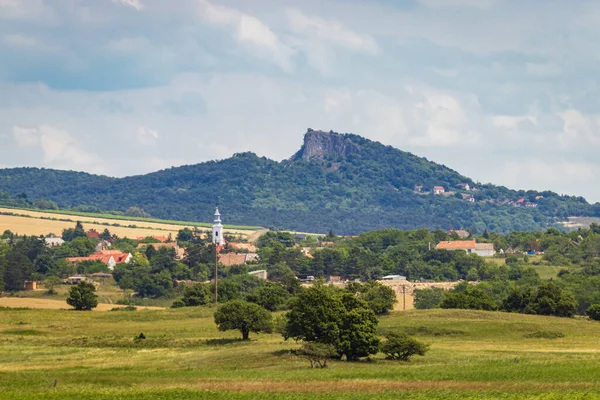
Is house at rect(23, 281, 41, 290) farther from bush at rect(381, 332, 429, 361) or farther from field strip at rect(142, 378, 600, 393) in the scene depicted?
field strip at rect(142, 378, 600, 393)

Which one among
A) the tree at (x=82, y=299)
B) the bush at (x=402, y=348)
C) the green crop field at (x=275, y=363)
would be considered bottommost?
the green crop field at (x=275, y=363)

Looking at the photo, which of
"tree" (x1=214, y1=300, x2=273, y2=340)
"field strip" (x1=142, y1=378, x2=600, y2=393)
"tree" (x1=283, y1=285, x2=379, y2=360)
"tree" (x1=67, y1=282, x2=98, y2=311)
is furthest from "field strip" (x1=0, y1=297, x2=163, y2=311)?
"field strip" (x1=142, y1=378, x2=600, y2=393)

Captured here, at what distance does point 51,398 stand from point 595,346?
54.9m

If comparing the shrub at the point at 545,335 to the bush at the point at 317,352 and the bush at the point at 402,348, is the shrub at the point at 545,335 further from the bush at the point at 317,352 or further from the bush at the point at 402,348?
the bush at the point at 317,352

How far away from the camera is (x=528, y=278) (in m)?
190

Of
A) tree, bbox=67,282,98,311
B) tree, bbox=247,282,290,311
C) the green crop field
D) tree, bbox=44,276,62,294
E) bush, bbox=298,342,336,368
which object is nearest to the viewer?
the green crop field

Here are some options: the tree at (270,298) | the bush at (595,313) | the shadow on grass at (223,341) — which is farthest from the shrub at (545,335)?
the tree at (270,298)

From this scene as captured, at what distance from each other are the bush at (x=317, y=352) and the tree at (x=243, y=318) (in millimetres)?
17631

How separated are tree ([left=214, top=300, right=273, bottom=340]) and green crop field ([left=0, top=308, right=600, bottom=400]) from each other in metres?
1.62

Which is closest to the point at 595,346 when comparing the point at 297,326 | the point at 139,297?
the point at 297,326

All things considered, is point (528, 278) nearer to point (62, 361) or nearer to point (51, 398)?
point (62, 361)

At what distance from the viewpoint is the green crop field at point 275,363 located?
64812 millimetres

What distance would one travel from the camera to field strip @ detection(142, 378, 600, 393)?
65562mm

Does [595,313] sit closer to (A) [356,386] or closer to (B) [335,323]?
(B) [335,323]
